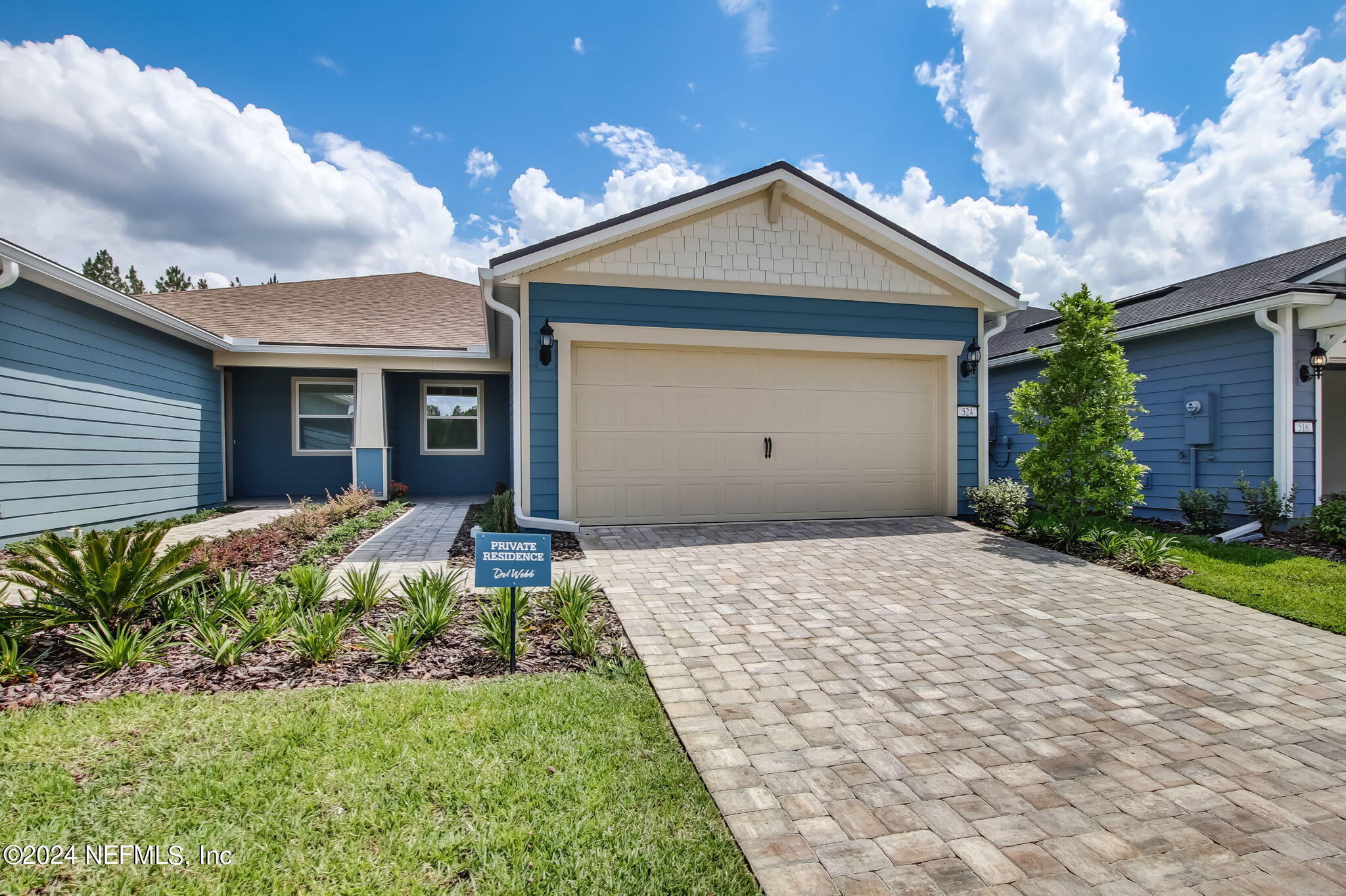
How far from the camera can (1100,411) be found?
7.26 metres

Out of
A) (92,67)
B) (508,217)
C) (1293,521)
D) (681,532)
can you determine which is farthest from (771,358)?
(92,67)

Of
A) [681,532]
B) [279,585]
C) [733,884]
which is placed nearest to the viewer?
[733,884]

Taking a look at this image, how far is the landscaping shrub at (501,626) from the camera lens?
384 cm

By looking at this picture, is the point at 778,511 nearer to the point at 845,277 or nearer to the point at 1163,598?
the point at 845,277

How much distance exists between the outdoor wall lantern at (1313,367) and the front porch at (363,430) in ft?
42.5

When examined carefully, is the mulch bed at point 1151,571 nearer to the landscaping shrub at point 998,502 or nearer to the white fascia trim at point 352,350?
the landscaping shrub at point 998,502

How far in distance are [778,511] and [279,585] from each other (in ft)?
20.1

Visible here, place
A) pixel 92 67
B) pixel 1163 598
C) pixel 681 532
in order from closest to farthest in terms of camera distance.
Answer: pixel 1163 598
pixel 681 532
pixel 92 67

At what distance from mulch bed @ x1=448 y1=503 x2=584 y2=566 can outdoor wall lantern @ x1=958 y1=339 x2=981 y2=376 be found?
20.5ft

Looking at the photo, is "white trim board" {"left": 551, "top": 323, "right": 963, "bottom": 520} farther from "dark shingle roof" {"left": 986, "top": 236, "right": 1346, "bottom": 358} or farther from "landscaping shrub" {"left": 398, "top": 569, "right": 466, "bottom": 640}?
"landscaping shrub" {"left": 398, "top": 569, "right": 466, "bottom": 640}

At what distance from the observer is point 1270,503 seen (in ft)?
25.7

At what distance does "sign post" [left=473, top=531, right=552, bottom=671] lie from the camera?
11.6 feet

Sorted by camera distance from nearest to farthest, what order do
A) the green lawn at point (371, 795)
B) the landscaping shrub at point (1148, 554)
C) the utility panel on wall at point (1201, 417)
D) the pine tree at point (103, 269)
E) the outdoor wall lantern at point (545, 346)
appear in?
the green lawn at point (371, 795)
the landscaping shrub at point (1148, 554)
the outdoor wall lantern at point (545, 346)
the utility panel on wall at point (1201, 417)
the pine tree at point (103, 269)

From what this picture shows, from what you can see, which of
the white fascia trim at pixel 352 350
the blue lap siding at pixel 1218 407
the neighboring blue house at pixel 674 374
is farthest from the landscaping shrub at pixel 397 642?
the blue lap siding at pixel 1218 407
